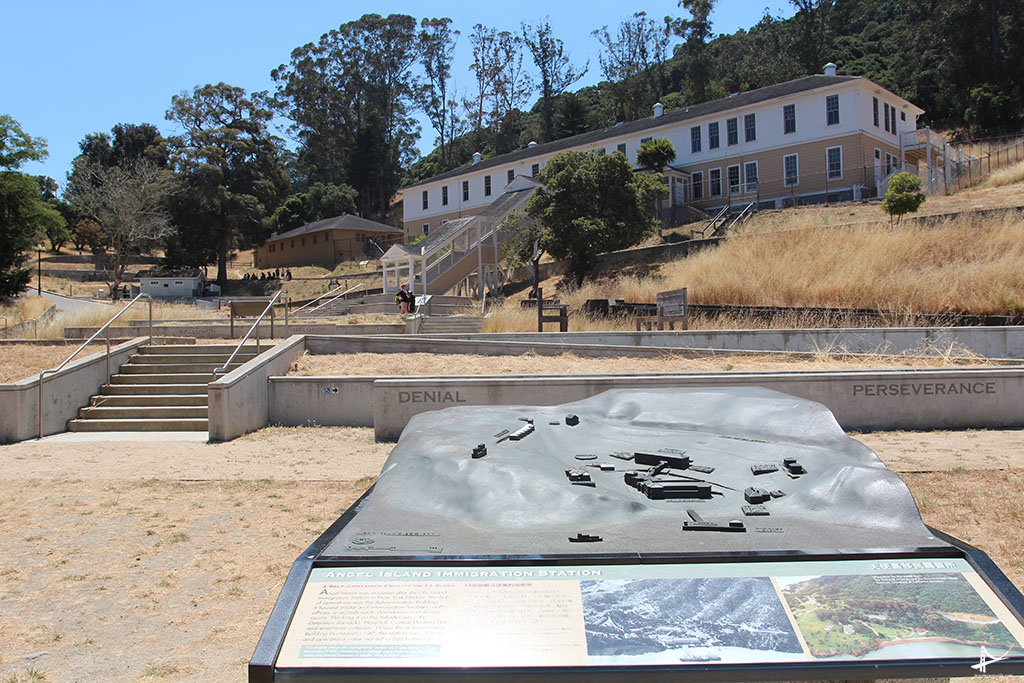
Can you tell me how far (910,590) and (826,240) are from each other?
1971cm

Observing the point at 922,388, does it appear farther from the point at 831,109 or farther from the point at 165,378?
the point at 831,109

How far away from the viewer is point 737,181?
41781 millimetres

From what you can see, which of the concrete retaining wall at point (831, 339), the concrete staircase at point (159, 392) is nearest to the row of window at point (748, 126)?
the concrete retaining wall at point (831, 339)

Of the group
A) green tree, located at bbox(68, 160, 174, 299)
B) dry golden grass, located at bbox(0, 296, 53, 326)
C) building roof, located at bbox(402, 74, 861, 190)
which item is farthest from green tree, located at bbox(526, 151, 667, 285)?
green tree, located at bbox(68, 160, 174, 299)

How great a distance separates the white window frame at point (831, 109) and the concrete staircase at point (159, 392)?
109 feet

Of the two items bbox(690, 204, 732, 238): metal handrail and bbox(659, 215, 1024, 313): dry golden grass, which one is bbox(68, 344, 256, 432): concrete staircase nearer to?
bbox(659, 215, 1024, 313): dry golden grass

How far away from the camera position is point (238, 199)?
5784 cm

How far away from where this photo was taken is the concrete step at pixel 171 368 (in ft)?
47.0

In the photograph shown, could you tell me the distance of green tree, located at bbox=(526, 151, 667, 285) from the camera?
30547mm

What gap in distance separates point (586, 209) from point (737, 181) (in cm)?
1493

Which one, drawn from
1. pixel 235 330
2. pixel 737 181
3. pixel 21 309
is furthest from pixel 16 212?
pixel 737 181

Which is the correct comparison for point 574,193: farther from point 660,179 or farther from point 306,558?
point 306,558

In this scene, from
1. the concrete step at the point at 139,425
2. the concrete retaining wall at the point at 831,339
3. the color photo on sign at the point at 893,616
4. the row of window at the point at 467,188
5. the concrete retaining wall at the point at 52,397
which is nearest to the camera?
the color photo on sign at the point at 893,616

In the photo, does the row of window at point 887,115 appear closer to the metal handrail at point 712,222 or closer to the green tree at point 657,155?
the metal handrail at point 712,222
